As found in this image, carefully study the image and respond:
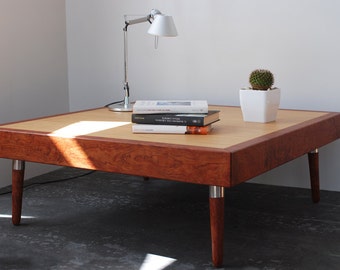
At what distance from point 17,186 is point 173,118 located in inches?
29.2

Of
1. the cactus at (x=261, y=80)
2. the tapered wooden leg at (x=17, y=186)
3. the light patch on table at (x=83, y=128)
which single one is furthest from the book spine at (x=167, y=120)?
the tapered wooden leg at (x=17, y=186)

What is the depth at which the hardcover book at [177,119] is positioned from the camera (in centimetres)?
214

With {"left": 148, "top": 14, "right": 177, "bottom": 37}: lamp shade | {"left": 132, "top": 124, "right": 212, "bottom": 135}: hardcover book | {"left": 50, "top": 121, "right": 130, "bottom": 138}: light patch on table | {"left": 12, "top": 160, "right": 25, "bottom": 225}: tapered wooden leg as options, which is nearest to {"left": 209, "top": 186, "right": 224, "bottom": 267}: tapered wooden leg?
{"left": 132, "top": 124, "right": 212, "bottom": 135}: hardcover book

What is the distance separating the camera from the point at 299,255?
→ 2.13 meters

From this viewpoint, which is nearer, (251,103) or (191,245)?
(191,245)

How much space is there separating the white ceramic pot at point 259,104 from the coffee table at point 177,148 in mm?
41

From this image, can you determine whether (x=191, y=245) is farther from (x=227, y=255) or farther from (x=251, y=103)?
(x=251, y=103)

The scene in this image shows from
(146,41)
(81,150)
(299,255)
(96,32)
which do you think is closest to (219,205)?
(299,255)

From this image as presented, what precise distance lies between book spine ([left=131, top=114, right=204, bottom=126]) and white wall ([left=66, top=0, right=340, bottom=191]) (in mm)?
1050

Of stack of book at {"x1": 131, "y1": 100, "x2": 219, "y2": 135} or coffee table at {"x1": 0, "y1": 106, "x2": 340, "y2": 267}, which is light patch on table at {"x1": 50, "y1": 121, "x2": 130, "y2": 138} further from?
stack of book at {"x1": 131, "y1": 100, "x2": 219, "y2": 135}

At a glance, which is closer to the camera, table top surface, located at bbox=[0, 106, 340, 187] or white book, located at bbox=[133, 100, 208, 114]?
table top surface, located at bbox=[0, 106, 340, 187]

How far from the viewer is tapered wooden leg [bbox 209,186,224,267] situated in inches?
77.0

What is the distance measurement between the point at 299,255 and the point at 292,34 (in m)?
1.27

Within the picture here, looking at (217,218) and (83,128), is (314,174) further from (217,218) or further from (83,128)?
(83,128)
